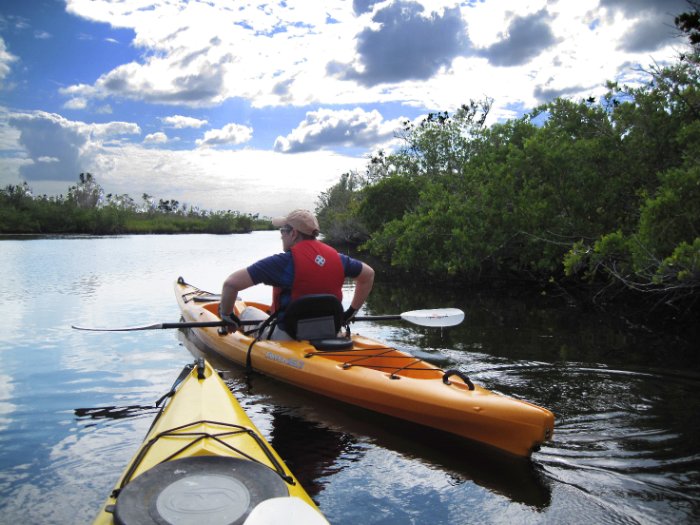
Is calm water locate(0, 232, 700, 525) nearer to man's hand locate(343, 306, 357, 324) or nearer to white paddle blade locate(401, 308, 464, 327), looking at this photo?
white paddle blade locate(401, 308, 464, 327)

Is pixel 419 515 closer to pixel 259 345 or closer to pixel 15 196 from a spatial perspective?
pixel 259 345

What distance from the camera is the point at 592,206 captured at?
36.0ft

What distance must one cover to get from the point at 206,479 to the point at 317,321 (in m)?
2.76

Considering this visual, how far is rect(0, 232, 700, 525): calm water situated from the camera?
10.2ft

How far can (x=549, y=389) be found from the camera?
197 inches

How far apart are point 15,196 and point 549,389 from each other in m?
51.8

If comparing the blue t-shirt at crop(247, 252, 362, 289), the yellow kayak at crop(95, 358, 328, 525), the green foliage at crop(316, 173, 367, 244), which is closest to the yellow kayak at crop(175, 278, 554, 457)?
the blue t-shirt at crop(247, 252, 362, 289)

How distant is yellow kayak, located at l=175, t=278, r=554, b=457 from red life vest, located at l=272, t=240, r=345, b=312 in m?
0.52

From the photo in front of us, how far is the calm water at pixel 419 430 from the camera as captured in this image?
122 inches

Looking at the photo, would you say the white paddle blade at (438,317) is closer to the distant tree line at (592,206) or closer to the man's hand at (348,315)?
the man's hand at (348,315)

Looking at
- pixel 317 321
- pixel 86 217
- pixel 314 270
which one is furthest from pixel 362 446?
pixel 86 217

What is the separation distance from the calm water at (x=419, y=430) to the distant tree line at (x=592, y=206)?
125 cm

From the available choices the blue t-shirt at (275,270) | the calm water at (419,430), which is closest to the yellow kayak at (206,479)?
the calm water at (419,430)

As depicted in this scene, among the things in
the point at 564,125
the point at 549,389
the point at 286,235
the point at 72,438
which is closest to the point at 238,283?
the point at 286,235
